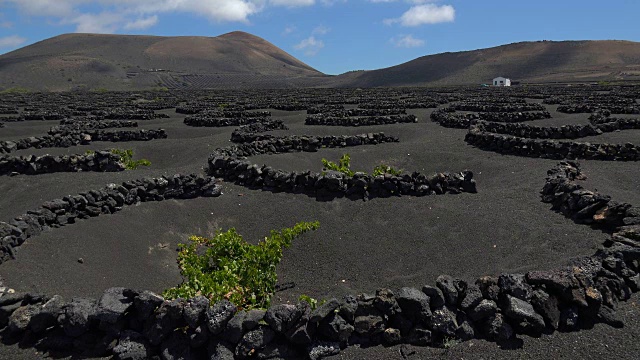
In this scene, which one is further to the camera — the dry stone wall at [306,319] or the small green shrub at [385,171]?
the small green shrub at [385,171]

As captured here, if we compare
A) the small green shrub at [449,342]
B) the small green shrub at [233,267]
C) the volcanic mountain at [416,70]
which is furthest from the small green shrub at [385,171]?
the volcanic mountain at [416,70]

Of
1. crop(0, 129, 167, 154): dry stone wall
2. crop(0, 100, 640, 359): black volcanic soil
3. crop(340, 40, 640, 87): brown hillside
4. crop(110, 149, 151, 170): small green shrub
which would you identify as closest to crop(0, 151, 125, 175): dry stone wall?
crop(110, 149, 151, 170): small green shrub

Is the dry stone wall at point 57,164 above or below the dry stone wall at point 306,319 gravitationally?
above

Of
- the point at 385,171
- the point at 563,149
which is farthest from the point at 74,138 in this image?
the point at 563,149

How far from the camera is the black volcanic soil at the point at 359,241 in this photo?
7.31 meters

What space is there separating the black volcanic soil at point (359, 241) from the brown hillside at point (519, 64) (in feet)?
431

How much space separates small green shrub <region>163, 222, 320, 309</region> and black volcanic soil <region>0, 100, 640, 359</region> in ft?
1.23

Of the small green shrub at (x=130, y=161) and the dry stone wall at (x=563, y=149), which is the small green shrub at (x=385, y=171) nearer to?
the dry stone wall at (x=563, y=149)

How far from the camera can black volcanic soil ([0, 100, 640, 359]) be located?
7314mm

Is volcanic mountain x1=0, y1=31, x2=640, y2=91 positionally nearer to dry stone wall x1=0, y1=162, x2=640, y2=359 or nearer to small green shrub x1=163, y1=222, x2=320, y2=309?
small green shrub x1=163, y1=222, x2=320, y2=309

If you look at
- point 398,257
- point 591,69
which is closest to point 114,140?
point 398,257

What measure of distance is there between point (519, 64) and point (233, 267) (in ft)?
561

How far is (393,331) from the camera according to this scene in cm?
673

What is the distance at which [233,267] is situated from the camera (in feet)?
32.6
